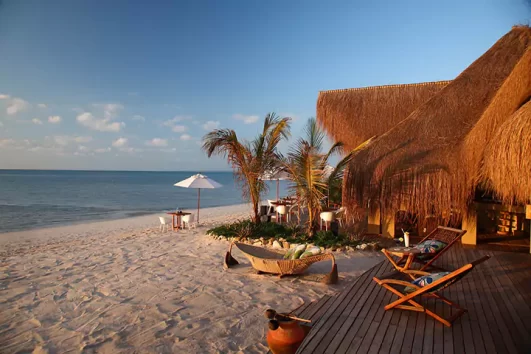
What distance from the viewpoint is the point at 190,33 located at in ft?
49.8

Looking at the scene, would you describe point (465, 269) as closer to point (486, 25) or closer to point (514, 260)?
point (514, 260)

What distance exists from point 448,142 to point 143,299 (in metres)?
7.16

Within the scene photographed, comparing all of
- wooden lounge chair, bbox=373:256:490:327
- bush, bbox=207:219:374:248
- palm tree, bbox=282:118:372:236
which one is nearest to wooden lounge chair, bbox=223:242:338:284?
wooden lounge chair, bbox=373:256:490:327

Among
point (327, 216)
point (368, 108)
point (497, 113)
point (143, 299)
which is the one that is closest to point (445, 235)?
point (497, 113)

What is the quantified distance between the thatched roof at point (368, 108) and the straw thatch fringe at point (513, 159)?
21.9ft

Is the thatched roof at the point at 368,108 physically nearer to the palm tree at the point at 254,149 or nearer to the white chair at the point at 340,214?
the white chair at the point at 340,214

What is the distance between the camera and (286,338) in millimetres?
2459

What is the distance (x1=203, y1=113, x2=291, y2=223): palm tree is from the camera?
8750 mm

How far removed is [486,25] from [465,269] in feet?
25.3

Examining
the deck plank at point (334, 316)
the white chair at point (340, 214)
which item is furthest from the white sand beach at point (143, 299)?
the white chair at point (340, 214)

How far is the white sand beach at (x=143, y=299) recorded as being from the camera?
133 inches

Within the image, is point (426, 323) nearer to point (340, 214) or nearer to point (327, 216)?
point (327, 216)

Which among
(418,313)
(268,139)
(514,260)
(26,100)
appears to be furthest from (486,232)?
(26,100)

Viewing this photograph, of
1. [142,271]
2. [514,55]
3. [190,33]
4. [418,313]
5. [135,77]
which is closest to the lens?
[418,313]
